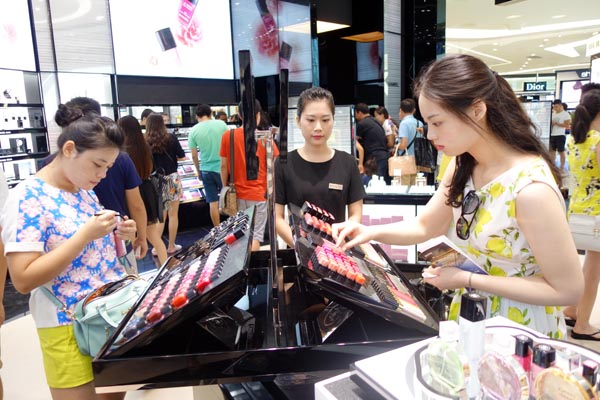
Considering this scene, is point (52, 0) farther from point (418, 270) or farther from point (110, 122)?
point (418, 270)

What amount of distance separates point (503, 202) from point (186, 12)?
6172 mm

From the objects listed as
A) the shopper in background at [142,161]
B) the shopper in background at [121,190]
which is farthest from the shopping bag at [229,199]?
the shopper in background at [121,190]

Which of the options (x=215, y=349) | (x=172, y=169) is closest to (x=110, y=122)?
(x=215, y=349)

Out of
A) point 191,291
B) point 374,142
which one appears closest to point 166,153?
point 374,142

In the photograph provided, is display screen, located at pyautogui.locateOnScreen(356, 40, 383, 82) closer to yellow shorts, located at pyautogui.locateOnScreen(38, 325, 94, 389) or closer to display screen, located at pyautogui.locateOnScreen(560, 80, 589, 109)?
display screen, located at pyautogui.locateOnScreen(560, 80, 589, 109)

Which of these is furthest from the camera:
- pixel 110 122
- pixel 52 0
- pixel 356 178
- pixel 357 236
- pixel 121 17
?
→ pixel 121 17

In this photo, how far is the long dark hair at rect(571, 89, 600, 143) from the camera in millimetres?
3035

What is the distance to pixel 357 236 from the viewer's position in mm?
1472

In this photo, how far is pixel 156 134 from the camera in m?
4.96

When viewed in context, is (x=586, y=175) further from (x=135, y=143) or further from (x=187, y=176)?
(x=187, y=176)

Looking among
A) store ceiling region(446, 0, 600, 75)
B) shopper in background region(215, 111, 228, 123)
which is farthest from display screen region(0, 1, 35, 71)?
store ceiling region(446, 0, 600, 75)

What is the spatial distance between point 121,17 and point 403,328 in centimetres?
580

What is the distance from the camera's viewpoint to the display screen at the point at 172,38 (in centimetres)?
569

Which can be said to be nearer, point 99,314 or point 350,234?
point 99,314
